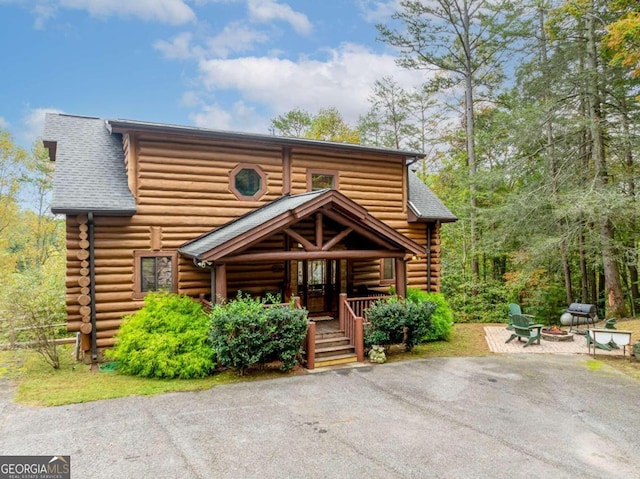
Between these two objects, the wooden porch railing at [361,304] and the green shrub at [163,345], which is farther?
the wooden porch railing at [361,304]

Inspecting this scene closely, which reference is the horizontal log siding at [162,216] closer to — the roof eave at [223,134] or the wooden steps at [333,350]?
the roof eave at [223,134]

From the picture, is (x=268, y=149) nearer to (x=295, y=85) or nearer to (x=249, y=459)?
(x=249, y=459)

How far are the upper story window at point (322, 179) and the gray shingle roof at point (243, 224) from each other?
3.69ft

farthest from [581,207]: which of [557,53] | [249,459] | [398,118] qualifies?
[398,118]

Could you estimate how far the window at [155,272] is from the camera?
10211 millimetres

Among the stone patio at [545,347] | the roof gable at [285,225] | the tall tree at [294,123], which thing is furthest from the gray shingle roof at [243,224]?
the tall tree at [294,123]

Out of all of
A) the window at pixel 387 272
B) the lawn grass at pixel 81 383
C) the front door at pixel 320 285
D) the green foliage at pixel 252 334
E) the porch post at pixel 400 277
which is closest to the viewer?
the lawn grass at pixel 81 383

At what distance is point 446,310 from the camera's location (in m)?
12.3

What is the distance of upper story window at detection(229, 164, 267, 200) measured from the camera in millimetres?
→ 11469

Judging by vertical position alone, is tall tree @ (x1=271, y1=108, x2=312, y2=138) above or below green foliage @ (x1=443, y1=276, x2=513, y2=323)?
above

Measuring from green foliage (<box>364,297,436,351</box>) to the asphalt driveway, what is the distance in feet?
5.20

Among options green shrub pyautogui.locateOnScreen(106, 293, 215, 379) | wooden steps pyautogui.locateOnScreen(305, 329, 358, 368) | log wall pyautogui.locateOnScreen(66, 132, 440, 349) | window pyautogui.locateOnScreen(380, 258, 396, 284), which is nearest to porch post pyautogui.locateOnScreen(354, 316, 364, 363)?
wooden steps pyautogui.locateOnScreen(305, 329, 358, 368)

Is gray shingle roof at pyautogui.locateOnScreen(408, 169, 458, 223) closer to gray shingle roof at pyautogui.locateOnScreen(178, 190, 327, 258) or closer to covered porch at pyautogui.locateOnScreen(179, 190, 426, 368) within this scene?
covered porch at pyautogui.locateOnScreen(179, 190, 426, 368)

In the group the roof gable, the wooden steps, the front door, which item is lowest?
the wooden steps
